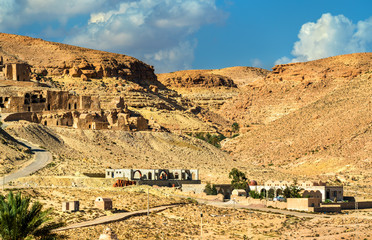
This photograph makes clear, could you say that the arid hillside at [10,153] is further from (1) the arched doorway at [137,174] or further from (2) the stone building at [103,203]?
(2) the stone building at [103,203]

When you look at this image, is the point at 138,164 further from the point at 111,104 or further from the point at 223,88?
the point at 223,88

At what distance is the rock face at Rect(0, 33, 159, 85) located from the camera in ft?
429

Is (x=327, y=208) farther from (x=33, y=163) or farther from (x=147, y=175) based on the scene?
(x=33, y=163)

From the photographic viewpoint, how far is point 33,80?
379 feet

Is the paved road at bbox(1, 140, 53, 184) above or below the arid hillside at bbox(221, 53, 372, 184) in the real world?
below

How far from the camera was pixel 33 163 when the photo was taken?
69062 mm

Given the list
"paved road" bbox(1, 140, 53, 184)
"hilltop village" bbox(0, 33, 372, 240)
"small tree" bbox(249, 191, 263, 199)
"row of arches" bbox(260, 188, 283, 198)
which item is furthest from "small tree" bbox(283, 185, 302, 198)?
"paved road" bbox(1, 140, 53, 184)

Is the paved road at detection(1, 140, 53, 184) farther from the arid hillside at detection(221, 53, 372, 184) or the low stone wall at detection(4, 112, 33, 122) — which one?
the arid hillside at detection(221, 53, 372, 184)

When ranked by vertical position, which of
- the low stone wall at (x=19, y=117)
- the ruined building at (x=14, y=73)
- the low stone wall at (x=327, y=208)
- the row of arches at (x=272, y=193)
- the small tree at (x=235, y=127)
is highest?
the ruined building at (x=14, y=73)

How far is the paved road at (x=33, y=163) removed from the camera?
62.0m

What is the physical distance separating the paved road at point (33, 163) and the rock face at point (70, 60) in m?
52.0

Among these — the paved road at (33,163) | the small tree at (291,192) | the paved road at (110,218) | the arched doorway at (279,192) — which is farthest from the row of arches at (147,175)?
the paved road at (110,218)

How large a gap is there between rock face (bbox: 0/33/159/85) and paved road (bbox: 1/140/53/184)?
171 feet

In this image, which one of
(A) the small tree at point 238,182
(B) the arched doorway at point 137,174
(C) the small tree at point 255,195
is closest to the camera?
(C) the small tree at point 255,195
